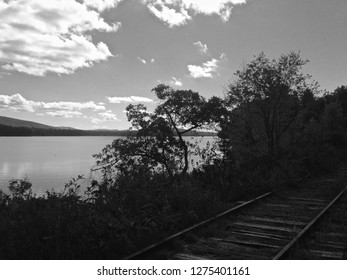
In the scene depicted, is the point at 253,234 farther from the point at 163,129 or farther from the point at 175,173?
the point at 163,129

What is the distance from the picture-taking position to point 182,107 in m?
34.2

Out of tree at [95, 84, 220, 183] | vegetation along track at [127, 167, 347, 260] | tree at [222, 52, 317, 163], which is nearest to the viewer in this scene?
vegetation along track at [127, 167, 347, 260]

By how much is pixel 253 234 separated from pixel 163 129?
86.1 ft

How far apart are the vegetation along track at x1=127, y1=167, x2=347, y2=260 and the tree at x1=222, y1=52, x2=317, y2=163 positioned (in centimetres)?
816

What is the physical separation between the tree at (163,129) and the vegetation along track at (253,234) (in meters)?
21.3

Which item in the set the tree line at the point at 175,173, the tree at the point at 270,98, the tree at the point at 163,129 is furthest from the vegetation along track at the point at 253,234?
the tree at the point at 163,129

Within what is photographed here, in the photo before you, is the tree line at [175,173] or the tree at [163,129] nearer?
the tree line at [175,173]

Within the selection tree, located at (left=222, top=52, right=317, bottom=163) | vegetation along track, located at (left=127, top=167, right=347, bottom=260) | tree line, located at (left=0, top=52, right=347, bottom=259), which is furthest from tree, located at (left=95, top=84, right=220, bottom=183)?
vegetation along track, located at (left=127, top=167, right=347, bottom=260)

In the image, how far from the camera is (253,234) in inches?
267

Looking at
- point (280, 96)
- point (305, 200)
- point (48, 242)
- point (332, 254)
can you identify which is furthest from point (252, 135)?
point (48, 242)

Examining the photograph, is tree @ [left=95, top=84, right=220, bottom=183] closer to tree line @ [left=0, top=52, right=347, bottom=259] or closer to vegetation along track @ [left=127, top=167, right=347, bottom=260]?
tree line @ [left=0, top=52, right=347, bottom=259]

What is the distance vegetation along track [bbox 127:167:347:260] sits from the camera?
221 inches

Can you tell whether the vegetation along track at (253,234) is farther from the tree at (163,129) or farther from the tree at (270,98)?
the tree at (163,129)

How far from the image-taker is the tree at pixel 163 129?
3125 centimetres
